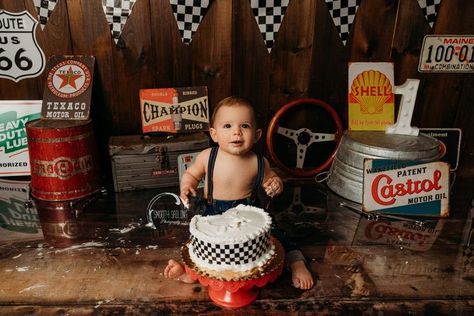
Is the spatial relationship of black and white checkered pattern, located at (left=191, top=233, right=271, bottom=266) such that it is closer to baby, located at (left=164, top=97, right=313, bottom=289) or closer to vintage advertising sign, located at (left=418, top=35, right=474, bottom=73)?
baby, located at (left=164, top=97, right=313, bottom=289)

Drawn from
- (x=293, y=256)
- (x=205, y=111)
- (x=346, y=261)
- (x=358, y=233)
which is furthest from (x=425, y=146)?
(x=205, y=111)

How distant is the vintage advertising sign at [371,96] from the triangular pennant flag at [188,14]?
1079mm

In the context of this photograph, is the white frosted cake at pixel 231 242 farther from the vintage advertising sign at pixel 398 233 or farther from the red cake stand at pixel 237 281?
the vintage advertising sign at pixel 398 233

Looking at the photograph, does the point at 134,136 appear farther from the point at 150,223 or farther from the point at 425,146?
the point at 425,146

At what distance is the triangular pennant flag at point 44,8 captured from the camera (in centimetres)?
245

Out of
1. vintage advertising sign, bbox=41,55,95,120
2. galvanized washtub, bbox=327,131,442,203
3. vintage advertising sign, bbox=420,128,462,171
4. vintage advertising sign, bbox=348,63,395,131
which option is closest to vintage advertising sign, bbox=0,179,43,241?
vintage advertising sign, bbox=41,55,95,120

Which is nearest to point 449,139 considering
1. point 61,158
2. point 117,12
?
point 117,12

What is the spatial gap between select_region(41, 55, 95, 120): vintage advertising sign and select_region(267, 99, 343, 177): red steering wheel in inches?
50.0

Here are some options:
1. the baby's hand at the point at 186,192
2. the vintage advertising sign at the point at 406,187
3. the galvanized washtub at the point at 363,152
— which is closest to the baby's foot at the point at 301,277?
the baby's hand at the point at 186,192

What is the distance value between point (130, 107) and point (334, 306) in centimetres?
191

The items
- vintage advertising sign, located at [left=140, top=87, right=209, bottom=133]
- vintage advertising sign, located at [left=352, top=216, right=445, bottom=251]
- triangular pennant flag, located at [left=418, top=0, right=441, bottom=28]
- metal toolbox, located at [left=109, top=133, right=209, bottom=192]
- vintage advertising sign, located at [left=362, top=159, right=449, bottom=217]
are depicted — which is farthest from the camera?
vintage advertising sign, located at [left=140, top=87, right=209, bottom=133]

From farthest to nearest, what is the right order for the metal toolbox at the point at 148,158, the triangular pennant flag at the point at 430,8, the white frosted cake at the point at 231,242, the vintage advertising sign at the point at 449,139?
the vintage advertising sign at the point at 449,139, the triangular pennant flag at the point at 430,8, the metal toolbox at the point at 148,158, the white frosted cake at the point at 231,242

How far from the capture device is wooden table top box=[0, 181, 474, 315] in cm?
153

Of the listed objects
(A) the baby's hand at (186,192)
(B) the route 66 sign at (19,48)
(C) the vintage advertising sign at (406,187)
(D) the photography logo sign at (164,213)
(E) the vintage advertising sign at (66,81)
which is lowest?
(D) the photography logo sign at (164,213)
